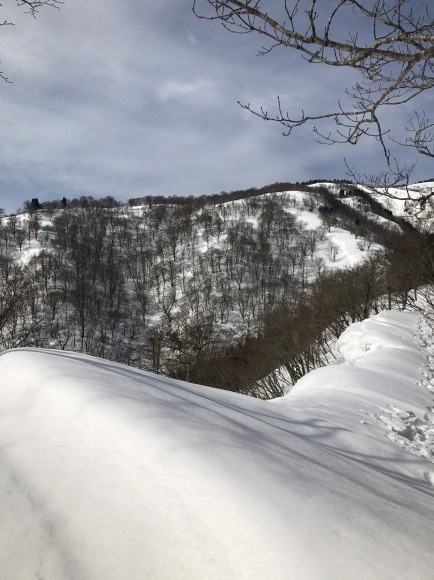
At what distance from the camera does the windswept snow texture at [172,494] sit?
1.77 meters

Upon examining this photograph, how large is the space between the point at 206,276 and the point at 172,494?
90.7m

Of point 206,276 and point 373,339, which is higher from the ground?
point 206,276

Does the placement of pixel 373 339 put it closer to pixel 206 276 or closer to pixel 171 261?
pixel 206 276

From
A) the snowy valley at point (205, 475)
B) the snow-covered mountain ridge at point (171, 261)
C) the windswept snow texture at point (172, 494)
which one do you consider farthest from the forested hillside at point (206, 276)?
the windswept snow texture at point (172, 494)

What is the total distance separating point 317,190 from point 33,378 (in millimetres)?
156060

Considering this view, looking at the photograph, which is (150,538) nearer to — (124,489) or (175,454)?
(124,489)

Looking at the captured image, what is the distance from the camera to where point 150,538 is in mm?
1849

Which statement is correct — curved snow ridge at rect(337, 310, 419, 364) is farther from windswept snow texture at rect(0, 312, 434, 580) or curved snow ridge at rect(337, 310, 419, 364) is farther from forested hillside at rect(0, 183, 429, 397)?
windswept snow texture at rect(0, 312, 434, 580)

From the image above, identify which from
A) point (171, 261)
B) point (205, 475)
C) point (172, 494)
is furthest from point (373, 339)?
point (171, 261)

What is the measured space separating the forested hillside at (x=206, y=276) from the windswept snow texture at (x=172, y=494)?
15795 millimetres

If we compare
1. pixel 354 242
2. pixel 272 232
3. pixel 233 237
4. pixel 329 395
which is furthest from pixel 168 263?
pixel 329 395

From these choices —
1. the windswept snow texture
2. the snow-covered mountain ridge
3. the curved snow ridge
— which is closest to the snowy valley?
the windswept snow texture

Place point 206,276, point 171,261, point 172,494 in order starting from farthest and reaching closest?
point 171,261 → point 206,276 → point 172,494

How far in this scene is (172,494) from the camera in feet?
6.59
